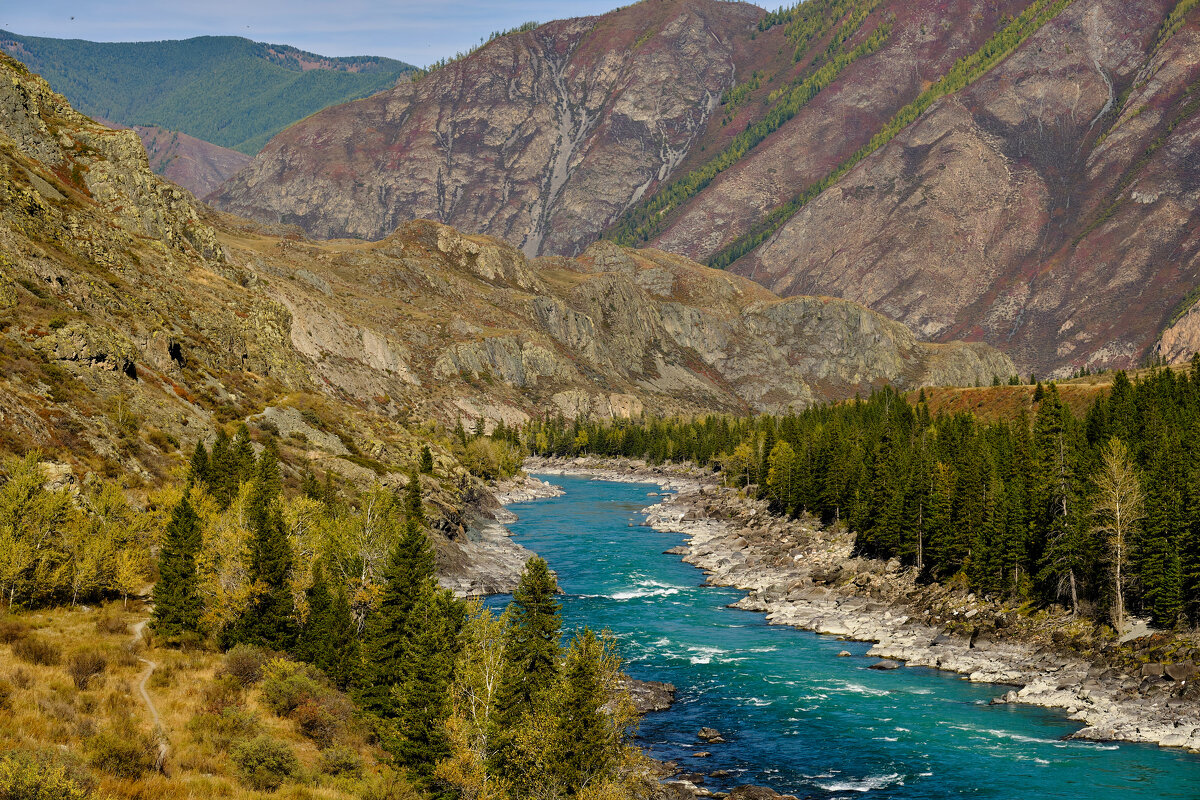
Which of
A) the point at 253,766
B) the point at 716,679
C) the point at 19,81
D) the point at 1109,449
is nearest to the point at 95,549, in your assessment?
the point at 253,766

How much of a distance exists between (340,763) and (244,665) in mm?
11119

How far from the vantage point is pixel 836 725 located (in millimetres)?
59938

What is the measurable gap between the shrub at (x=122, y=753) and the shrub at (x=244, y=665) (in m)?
11.9

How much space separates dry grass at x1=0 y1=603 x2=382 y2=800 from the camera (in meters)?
34.9

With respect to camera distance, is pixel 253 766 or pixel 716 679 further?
pixel 716 679

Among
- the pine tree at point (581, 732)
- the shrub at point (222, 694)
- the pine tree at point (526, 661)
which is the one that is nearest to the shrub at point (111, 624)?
the shrub at point (222, 694)

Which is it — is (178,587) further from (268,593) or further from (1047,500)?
(1047,500)

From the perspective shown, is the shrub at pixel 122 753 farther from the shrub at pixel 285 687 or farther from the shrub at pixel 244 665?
the shrub at pixel 244 665

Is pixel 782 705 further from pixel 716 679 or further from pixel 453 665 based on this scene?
pixel 453 665

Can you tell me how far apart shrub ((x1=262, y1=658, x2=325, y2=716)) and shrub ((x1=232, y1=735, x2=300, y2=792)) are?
7.10m

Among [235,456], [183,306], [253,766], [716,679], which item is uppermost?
[183,306]

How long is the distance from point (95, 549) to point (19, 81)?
99.0m

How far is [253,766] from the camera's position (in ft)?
126

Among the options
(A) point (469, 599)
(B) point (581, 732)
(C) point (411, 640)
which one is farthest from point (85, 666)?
(A) point (469, 599)
